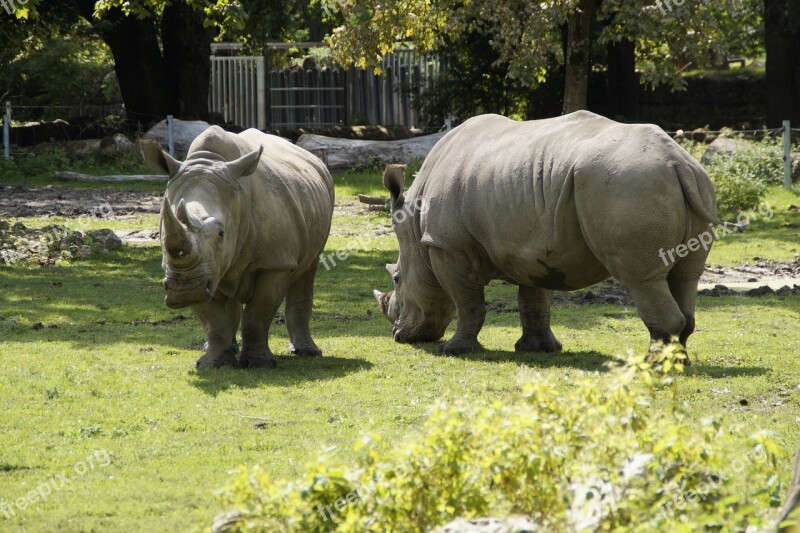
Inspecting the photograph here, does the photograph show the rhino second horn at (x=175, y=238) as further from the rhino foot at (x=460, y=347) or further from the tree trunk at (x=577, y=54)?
the tree trunk at (x=577, y=54)

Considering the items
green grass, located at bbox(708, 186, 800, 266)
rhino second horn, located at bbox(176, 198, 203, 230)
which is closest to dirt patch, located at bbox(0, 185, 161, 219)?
green grass, located at bbox(708, 186, 800, 266)

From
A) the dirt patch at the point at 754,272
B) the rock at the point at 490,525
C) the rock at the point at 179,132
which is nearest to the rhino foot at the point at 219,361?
the rock at the point at 490,525

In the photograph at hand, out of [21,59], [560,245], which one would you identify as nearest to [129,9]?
[560,245]

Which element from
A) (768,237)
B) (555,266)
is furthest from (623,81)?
(555,266)

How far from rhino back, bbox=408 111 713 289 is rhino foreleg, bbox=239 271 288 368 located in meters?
1.50

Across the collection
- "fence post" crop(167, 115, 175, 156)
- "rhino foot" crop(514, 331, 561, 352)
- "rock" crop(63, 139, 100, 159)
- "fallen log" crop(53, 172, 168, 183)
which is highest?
"fence post" crop(167, 115, 175, 156)

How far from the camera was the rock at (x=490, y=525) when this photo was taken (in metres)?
4.30

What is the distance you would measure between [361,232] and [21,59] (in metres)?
19.9

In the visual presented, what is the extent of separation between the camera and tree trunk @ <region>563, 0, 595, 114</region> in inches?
822

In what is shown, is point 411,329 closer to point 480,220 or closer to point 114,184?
point 480,220

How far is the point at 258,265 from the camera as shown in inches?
379

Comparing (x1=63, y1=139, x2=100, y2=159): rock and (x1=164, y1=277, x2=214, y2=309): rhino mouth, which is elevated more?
(x1=164, y1=277, x2=214, y2=309): rhino mouth

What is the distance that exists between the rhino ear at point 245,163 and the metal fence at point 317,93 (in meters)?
23.9

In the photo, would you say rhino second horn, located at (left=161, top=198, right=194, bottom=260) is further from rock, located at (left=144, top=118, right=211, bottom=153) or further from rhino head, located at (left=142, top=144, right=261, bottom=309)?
rock, located at (left=144, top=118, right=211, bottom=153)
